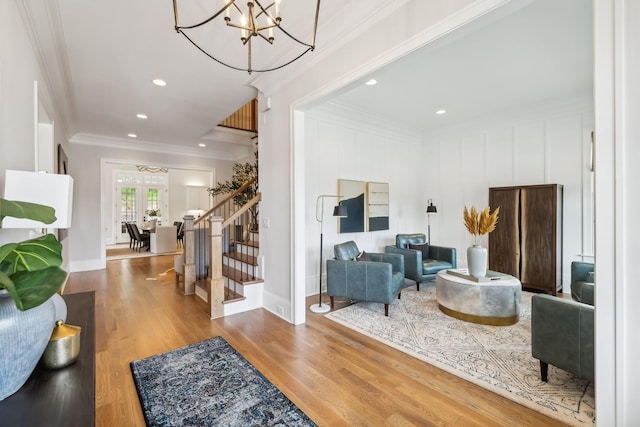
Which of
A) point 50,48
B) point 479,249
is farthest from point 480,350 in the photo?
point 50,48

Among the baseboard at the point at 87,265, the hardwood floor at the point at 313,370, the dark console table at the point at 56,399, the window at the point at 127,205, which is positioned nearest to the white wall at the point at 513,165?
the hardwood floor at the point at 313,370

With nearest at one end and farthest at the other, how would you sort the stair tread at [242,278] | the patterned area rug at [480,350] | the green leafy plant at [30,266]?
the green leafy plant at [30,266] → the patterned area rug at [480,350] → the stair tread at [242,278]

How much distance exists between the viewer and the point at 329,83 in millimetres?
2797

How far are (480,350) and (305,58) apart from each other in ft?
11.1

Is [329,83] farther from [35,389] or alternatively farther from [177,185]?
[177,185]

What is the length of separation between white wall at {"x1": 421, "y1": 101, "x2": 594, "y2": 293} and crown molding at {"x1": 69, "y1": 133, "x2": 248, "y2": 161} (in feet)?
16.0

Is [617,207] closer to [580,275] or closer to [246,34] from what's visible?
[246,34]

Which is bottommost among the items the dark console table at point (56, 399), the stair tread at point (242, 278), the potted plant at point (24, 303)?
the stair tread at point (242, 278)

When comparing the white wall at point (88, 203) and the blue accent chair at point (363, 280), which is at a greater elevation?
the white wall at point (88, 203)

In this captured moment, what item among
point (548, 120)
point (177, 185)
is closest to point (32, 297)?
point (548, 120)

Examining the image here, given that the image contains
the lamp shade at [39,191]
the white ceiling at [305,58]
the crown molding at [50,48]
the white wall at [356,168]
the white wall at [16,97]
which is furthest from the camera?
the white wall at [356,168]

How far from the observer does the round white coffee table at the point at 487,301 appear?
3.22 metres

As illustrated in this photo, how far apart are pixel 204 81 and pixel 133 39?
939 millimetres

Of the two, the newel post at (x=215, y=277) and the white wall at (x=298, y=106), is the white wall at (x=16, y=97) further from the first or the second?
the white wall at (x=298, y=106)
